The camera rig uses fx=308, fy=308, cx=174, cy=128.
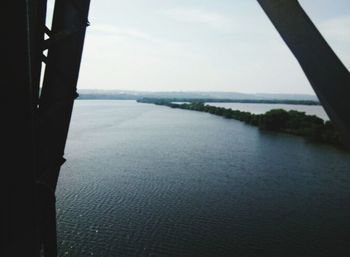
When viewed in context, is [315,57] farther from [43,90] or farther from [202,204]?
[202,204]

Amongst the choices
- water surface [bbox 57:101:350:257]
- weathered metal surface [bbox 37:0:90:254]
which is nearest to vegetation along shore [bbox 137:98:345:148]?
water surface [bbox 57:101:350:257]

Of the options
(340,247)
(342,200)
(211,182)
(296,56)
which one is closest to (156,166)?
(211,182)

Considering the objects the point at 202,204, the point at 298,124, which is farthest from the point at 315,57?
the point at 298,124

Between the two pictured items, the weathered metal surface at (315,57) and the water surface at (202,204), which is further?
the water surface at (202,204)

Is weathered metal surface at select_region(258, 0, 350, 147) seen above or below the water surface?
above

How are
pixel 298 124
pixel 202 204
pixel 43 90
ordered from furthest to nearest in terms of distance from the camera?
pixel 298 124 → pixel 202 204 → pixel 43 90

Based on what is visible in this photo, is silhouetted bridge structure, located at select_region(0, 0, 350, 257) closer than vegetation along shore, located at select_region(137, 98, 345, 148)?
Yes

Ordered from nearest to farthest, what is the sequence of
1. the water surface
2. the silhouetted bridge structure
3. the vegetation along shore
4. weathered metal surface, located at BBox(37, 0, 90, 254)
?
the silhouetted bridge structure → weathered metal surface, located at BBox(37, 0, 90, 254) → the water surface → the vegetation along shore

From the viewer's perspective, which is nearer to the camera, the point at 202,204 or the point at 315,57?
the point at 315,57

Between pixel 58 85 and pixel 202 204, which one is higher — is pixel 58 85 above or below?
above

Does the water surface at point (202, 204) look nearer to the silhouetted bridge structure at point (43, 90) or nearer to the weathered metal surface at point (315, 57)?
the silhouetted bridge structure at point (43, 90)

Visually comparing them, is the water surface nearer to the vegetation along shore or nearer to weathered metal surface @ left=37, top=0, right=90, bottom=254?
weathered metal surface @ left=37, top=0, right=90, bottom=254

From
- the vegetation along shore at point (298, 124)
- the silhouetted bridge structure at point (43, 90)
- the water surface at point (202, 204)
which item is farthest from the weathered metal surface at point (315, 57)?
the vegetation along shore at point (298, 124)
